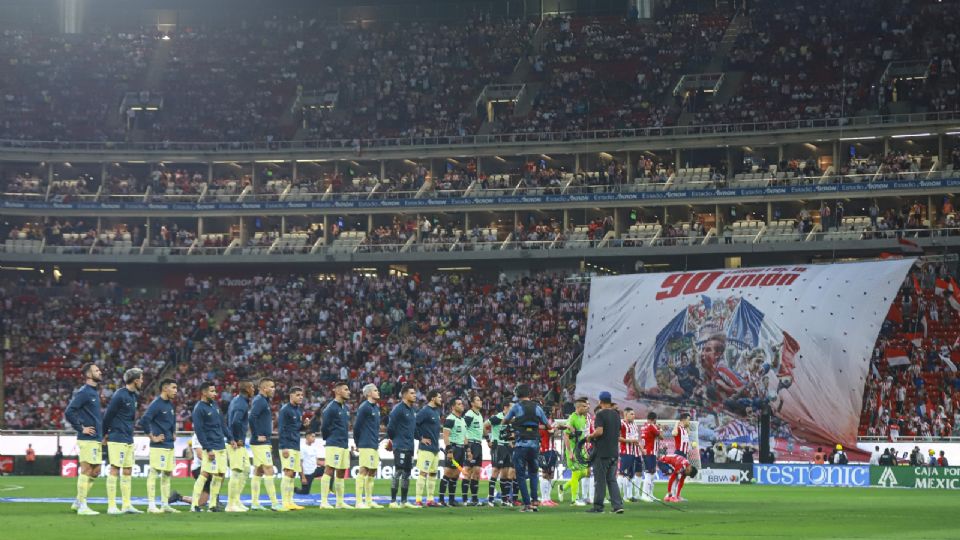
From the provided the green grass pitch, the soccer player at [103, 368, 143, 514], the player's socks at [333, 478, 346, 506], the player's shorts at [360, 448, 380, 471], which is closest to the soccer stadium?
the green grass pitch

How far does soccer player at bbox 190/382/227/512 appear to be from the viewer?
2748 centimetres

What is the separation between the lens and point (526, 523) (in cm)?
2520

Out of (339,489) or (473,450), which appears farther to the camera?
(473,450)

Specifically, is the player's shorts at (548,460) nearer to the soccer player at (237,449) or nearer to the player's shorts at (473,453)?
the player's shorts at (473,453)

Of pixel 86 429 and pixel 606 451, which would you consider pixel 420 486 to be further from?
pixel 86 429

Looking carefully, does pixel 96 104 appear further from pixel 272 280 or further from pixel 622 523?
pixel 622 523

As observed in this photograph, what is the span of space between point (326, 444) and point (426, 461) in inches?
111

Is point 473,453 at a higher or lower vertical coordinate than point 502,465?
higher

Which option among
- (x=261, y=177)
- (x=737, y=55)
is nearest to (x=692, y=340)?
(x=737, y=55)

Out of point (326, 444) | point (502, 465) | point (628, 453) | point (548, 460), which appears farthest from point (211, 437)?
point (628, 453)

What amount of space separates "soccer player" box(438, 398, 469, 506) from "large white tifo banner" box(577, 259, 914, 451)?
26.2 metres

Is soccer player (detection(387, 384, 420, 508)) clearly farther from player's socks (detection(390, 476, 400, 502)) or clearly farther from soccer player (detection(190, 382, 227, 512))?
soccer player (detection(190, 382, 227, 512))

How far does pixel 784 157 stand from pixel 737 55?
878 centimetres

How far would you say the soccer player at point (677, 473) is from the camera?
1344 inches
